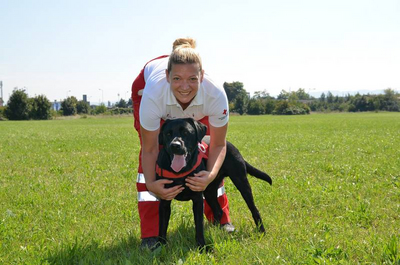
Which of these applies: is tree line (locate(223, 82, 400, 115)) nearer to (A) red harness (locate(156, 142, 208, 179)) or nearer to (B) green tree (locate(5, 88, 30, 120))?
(B) green tree (locate(5, 88, 30, 120))

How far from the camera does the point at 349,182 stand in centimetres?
680

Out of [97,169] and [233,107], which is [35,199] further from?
[233,107]

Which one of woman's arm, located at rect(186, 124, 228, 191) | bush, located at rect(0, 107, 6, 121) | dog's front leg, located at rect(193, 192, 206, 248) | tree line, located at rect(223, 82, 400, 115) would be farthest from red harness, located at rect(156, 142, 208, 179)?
tree line, located at rect(223, 82, 400, 115)

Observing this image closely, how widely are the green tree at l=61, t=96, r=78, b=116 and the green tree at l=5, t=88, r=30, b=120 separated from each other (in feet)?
45.7

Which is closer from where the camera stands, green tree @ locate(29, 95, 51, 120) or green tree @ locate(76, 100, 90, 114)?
green tree @ locate(29, 95, 51, 120)

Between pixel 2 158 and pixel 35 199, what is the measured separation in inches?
245

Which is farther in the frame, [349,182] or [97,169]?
[97,169]

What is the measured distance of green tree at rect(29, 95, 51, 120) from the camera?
231 feet

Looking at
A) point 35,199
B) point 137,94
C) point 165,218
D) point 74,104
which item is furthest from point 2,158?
point 74,104

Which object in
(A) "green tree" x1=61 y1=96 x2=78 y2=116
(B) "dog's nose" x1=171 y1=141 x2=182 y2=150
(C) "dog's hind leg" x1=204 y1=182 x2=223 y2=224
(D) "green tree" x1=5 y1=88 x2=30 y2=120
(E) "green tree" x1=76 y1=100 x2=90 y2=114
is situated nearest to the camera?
(B) "dog's nose" x1=171 y1=141 x2=182 y2=150

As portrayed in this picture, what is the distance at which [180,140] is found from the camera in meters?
3.24

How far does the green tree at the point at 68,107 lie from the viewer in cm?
8369

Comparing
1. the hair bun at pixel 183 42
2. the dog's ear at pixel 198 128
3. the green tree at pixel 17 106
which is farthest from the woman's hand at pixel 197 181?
the green tree at pixel 17 106

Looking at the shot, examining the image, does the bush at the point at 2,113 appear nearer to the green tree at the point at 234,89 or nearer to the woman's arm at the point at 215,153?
the green tree at the point at 234,89
